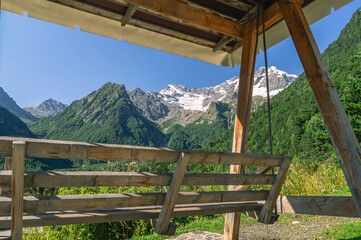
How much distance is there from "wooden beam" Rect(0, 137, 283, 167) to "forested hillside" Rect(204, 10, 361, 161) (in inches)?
570

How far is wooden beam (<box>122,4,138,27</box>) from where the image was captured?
249 centimetres

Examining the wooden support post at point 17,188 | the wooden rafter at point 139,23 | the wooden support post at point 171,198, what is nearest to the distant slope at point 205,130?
the wooden rafter at point 139,23

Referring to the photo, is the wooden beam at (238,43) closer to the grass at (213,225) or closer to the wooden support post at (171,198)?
the wooden support post at (171,198)

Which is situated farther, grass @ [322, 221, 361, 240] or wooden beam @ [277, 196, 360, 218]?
grass @ [322, 221, 361, 240]

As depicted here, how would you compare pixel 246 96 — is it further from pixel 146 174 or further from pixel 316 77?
pixel 146 174

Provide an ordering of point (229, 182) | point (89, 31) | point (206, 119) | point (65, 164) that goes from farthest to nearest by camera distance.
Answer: point (206, 119) → point (65, 164) → point (89, 31) → point (229, 182)

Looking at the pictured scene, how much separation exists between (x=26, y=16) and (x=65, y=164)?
9991 centimetres

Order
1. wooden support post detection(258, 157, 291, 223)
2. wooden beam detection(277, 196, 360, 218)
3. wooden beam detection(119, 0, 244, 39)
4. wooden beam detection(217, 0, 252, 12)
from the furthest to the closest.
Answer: wooden beam detection(217, 0, 252, 12) → wooden beam detection(119, 0, 244, 39) → wooden support post detection(258, 157, 291, 223) → wooden beam detection(277, 196, 360, 218)

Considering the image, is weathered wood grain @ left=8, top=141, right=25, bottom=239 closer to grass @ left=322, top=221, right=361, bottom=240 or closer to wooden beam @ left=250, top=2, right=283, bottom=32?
wooden beam @ left=250, top=2, right=283, bottom=32

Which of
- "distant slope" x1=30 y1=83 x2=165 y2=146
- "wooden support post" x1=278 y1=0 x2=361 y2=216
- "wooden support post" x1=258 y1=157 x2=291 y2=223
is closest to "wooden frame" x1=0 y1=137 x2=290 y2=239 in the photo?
"wooden support post" x1=258 y1=157 x2=291 y2=223

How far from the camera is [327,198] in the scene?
1.99m

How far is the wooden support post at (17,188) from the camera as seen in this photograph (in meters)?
1.16

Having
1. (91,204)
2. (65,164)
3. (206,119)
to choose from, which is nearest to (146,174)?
(91,204)

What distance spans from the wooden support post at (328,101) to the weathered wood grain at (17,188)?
195cm
